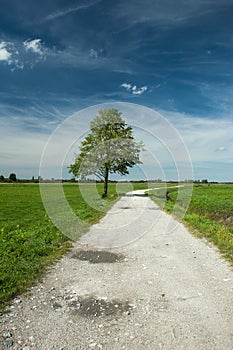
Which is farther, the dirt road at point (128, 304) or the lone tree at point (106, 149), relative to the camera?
the lone tree at point (106, 149)

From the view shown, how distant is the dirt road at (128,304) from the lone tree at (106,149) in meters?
26.9

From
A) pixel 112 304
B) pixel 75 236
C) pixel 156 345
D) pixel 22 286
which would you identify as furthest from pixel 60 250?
pixel 156 345

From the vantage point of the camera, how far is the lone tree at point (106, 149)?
3712 centimetres

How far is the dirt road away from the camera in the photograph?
4.75 meters

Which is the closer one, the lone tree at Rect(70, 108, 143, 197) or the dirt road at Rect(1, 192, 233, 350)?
the dirt road at Rect(1, 192, 233, 350)

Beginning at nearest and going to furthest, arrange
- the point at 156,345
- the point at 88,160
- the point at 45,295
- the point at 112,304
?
1. the point at 156,345
2. the point at 112,304
3. the point at 45,295
4. the point at 88,160

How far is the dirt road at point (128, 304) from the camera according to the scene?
475cm

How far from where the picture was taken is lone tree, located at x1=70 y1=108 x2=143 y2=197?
37.1 metres

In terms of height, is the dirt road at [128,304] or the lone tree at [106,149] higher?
the lone tree at [106,149]

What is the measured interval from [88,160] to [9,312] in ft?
106

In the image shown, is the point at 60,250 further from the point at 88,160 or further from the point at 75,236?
the point at 88,160

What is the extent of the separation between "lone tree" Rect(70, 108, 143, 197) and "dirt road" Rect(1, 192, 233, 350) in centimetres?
2694

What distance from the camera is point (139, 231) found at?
14.5 metres

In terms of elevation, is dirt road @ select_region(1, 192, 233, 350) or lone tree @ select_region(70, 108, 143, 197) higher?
lone tree @ select_region(70, 108, 143, 197)
